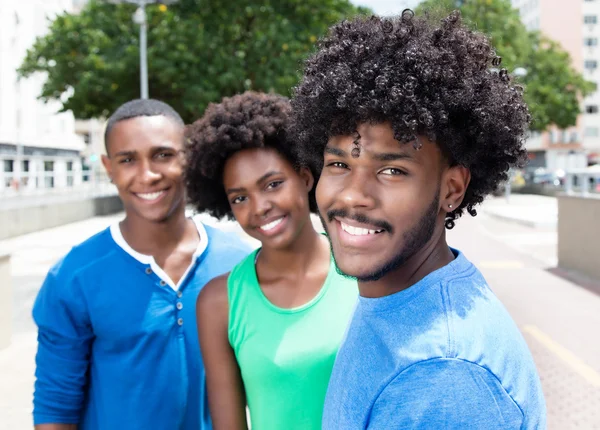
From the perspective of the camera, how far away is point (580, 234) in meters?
10.2

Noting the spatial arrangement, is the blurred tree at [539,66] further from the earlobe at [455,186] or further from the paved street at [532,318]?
the earlobe at [455,186]

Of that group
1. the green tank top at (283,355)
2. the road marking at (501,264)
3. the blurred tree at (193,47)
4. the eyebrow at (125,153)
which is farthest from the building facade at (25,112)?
the green tank top at (283,355)

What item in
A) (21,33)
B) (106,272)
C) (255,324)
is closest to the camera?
(255,324)

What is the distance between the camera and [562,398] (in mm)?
Answer: 4684

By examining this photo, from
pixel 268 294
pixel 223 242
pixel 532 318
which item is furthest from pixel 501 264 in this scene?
Answer: pixel 268 294

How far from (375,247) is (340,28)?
21.6 inches

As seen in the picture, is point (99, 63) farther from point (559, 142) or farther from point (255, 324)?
point (559, 142)

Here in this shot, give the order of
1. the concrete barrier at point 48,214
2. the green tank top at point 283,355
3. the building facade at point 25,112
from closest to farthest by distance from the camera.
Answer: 1. the green tank top at point 283,355
2. the concrete barrier at point 48,214
3. the building facade at point 25,112

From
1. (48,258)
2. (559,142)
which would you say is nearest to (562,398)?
(48,258)

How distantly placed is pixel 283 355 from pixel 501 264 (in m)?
9.52

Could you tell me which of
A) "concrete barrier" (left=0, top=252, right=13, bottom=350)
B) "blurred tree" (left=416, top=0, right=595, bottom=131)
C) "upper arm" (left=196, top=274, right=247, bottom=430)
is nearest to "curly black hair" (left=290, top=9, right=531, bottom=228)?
"upper arm" (left=196, top=274, right=247, bottom=430)

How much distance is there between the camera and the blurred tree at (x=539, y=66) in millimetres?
33219

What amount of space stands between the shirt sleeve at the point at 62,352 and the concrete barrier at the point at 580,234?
9.14m

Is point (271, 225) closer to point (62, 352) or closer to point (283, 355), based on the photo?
point (283, 355)
